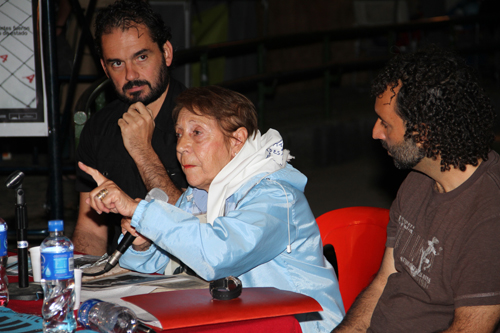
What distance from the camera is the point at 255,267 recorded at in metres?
1.87

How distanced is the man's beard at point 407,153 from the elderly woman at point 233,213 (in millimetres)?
354

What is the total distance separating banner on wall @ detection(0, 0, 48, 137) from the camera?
3.14m

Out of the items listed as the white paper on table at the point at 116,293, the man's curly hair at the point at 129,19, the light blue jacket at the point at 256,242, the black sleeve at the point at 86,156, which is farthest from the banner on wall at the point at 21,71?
the white paper on table at the point at 116,293

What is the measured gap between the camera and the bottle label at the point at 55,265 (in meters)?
1.45

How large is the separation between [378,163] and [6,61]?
189 inches

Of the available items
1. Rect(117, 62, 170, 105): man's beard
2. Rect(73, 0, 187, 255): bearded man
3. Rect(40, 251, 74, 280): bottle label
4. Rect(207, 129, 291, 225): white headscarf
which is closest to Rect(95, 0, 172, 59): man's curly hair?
Rect(73, 0, 187, 255): bearded man

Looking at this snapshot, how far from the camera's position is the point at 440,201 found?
1.77 metres

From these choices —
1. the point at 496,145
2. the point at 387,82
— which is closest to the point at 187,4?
the point at 496,145

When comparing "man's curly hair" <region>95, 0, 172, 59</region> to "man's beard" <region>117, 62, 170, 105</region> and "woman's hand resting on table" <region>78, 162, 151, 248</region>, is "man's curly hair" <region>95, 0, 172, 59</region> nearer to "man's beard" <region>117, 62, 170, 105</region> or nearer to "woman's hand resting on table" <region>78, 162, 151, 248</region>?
"man's beard" <region>117, 62, 170, 105</region>

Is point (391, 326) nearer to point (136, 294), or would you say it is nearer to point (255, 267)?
point (255, 267)

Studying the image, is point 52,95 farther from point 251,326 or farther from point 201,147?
point 251,326

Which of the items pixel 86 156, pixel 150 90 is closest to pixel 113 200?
pixel 150 90

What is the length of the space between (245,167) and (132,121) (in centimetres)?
95

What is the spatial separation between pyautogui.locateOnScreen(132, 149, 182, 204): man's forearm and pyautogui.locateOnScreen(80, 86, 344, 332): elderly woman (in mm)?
331
